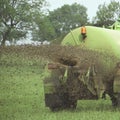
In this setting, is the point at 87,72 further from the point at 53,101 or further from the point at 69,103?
the point at 69,103

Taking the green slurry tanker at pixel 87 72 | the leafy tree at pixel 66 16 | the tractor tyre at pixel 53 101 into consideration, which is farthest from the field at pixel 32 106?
the leafy tree at pixel 66 16

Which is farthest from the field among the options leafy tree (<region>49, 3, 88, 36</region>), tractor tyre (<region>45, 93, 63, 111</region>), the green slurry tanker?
leafy tree (<region>49, 3, 88, 36</region>)

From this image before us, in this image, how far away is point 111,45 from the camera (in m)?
11.6

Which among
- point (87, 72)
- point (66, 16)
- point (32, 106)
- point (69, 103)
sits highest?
point (66, 16)

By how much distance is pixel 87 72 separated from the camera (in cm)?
1054

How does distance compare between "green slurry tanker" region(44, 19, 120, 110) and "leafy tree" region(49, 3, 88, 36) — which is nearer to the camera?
"green slurry tanker" region(44, 19, 120, 110)

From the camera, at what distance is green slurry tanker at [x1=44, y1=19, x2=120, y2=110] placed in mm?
10508

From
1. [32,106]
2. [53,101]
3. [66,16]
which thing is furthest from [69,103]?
[66,16]

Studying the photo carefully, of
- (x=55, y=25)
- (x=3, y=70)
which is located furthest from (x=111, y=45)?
(x=55, y=25)

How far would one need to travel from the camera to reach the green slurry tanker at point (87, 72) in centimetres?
1051

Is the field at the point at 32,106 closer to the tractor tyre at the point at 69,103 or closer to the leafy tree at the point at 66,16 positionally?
the tractor tyre at the point at 69,103

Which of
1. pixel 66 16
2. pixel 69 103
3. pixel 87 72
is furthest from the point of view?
pixel 66 16

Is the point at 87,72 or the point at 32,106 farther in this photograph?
the point at 32,106

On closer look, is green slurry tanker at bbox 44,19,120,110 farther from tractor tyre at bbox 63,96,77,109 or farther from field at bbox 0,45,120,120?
field at bbox 0,45,120,120
